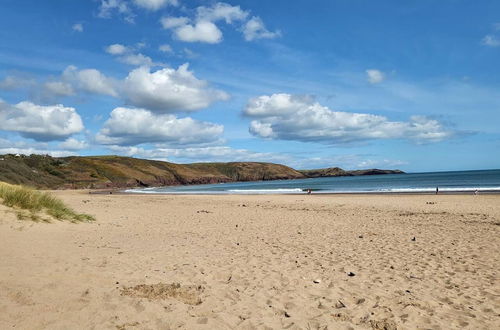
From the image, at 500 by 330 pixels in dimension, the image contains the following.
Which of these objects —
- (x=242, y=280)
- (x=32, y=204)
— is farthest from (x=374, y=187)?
(x=242, y=280)

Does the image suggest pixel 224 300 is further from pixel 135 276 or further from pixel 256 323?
pixel 135 276

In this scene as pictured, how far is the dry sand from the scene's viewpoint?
4773 millimetres

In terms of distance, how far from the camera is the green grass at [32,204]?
11.7 meters

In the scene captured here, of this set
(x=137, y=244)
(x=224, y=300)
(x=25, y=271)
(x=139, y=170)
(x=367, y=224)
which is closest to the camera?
(x=224, y=300)

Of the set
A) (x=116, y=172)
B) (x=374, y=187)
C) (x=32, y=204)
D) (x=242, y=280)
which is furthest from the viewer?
(x=116, y=172)

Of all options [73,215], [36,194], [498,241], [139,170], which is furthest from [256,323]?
[139,170]

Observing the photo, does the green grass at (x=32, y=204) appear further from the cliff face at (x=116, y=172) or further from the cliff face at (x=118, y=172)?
the cliff face at (x=118, y=172)

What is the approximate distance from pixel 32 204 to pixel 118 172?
3639 inches

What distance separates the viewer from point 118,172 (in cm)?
10000

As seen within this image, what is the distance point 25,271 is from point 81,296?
1.49 metres

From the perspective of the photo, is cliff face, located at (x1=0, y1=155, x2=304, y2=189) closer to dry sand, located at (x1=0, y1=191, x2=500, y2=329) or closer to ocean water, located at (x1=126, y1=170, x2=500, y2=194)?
ocean water, located at (x1=126, y1=170, x2=500, y2=194)

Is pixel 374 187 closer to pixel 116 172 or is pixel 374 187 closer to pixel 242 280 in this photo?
pixel 242 280

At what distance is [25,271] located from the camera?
592 centimetres

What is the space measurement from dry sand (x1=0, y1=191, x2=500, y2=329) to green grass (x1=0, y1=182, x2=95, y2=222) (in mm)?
679
